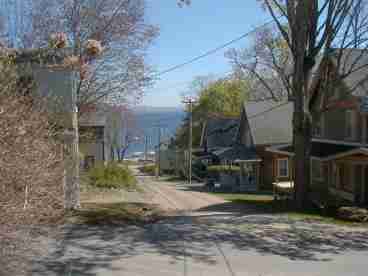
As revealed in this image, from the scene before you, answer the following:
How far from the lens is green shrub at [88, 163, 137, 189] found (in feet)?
76.8

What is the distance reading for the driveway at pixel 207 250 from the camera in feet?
29.4

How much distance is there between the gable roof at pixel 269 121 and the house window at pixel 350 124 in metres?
11.6

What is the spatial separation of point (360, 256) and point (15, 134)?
312 inches

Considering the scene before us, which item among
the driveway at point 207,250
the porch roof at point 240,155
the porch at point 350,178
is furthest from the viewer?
the porch roof at point 240,155

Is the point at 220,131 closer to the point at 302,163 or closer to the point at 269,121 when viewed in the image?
the point at 269,121

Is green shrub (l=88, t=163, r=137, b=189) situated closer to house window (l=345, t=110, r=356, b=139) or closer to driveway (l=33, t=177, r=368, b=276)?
driveway (l=33, t=177, r=368, b=276)

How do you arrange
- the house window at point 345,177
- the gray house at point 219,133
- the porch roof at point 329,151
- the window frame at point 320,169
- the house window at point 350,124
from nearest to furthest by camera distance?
1. the porch roof at point 329,151
2. the house window at point 350,124
3. the house window at point 345,177
4. the window frame at point 320,169
5. the gray house at point 219,133

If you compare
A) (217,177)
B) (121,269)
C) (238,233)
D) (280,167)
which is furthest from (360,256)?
(217,177)

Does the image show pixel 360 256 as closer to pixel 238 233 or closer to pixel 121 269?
pixel 238 233

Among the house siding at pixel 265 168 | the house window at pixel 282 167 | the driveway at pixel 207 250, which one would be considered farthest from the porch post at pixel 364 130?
the house siding at pixel 265 168

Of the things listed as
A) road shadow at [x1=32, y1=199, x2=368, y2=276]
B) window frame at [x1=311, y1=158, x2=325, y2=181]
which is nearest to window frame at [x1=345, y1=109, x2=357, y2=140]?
window frame at [x1=311, y1=158, x2=325, y2=181]

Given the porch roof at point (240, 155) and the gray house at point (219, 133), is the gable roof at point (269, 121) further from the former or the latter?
the gray house at point (219, 133)

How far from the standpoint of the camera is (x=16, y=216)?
17.5ft

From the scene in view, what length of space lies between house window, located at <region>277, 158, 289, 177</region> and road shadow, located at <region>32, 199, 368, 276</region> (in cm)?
2481
